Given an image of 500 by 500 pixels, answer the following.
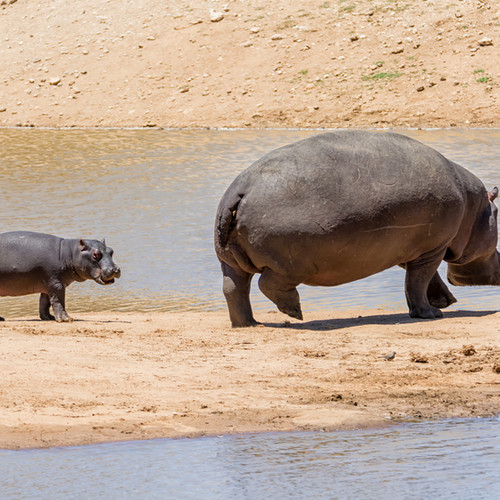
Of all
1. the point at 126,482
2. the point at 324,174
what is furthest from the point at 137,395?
the point at 324,174

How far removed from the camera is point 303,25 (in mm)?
33375

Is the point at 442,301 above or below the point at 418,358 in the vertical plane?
below

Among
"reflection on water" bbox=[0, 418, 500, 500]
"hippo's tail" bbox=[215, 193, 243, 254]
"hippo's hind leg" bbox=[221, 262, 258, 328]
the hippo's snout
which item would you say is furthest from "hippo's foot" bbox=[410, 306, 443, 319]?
"reflection on water" bbox=[0, 418, 500, 500]

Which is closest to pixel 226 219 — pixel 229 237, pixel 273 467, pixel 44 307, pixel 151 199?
pixel 229 237

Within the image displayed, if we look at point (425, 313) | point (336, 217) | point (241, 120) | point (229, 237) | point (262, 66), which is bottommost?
point (241, 120)

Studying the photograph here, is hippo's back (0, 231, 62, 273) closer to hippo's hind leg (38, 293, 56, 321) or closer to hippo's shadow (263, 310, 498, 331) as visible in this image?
hippo's hind leg (38, 293, 56, 321)

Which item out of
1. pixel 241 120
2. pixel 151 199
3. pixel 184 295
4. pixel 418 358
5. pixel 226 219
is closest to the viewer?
pixel 418 358

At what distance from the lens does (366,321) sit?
32.3ft

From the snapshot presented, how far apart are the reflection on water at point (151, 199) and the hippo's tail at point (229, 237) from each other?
1925mm

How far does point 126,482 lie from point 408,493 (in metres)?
1.27

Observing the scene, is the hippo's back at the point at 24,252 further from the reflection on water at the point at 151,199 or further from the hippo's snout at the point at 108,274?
the reflection on water at the point at 151,199

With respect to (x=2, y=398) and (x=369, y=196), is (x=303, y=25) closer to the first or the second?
(x=369, y=196)

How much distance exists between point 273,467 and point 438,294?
566 cm

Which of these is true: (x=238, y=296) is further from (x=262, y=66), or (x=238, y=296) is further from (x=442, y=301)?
(x=262, y=66)
